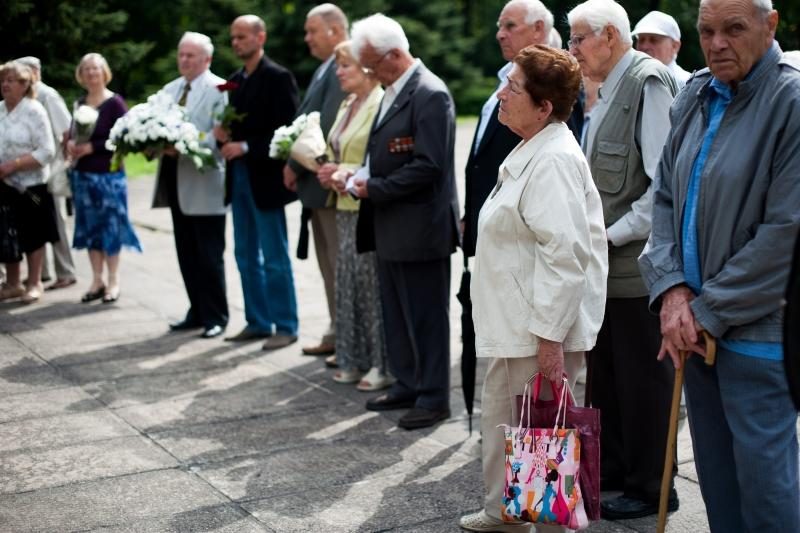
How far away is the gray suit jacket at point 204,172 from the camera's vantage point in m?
8.91

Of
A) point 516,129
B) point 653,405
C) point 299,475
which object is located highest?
point 516,129

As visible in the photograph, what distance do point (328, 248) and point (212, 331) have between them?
50.8 inches

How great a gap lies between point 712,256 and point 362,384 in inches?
154

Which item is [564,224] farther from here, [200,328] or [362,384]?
[200,328]

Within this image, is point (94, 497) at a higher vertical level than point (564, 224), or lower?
lower

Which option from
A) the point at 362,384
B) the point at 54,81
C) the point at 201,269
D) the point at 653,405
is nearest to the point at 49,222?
the point at 201,269

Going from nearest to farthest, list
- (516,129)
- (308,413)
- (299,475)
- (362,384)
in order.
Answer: (516,129), (299,475), (308,413), (362,384)

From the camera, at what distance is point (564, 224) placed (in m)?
4.25

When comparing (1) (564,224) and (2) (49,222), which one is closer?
(1) (564,224)

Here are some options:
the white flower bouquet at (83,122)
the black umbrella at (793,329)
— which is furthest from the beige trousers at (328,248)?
the black umbrella at (793,329)

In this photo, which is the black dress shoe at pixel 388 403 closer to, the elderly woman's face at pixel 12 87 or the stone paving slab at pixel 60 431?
the stone paving slab at pixel 60 431

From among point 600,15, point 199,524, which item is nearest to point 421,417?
point 199,524

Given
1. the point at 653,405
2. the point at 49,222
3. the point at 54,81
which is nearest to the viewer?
the point at 653,405

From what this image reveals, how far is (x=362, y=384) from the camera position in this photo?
7.35 m
